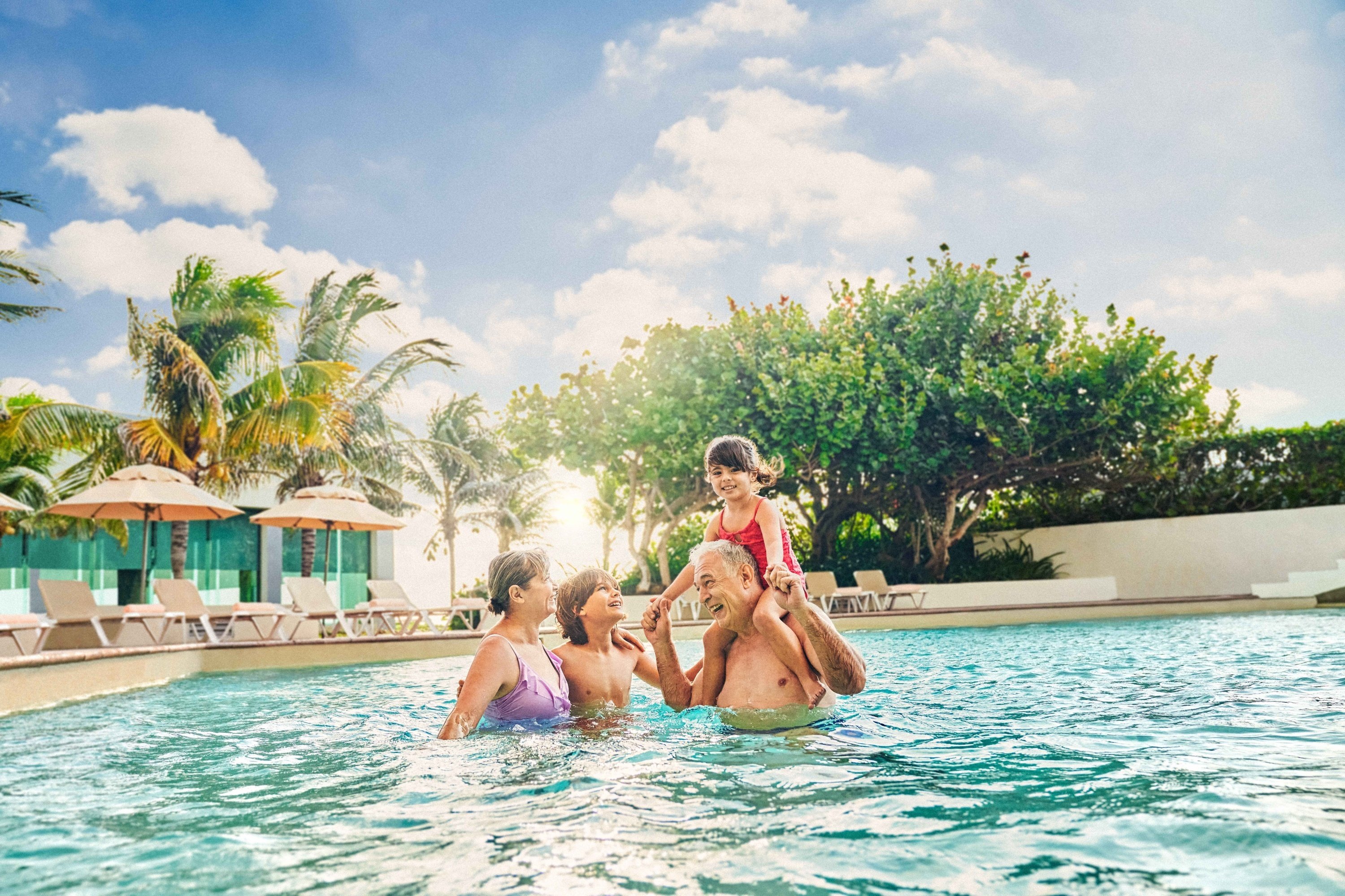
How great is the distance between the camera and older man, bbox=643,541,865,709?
3.62 m

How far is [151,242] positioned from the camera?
31594 mm

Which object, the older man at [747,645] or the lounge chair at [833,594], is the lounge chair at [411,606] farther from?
the older man at [747,645]

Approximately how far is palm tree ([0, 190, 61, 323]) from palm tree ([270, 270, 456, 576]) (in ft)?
14.6

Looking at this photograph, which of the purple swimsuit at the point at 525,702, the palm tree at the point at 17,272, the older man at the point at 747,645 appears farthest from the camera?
the palm tree at the point at 17,272

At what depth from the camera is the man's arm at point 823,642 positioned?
3240 mm

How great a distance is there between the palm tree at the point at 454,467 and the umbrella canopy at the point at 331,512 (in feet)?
32.7

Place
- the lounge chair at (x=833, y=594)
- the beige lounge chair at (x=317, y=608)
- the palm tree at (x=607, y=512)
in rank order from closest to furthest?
the beige lounge chair at (x=317, y=608) < the lounge chair at (x=833, y=594) < the palm tree at (x=607, y=512)

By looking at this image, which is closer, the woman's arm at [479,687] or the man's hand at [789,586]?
the man's hand at [789,586]

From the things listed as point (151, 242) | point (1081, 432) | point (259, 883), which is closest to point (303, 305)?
point (151, 242)

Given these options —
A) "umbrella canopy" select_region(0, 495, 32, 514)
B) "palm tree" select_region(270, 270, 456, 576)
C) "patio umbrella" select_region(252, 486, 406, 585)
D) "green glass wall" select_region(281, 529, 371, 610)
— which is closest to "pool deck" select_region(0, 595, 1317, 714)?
"patio umbrella" select_region(252, 486, 406, 585)

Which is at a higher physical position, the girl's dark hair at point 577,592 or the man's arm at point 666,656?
the girl's dark hair at point 577,592

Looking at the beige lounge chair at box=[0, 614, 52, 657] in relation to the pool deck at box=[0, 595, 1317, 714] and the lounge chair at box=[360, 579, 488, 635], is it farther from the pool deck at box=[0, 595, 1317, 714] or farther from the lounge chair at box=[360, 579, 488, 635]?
the lounge chair at box=[360, 579, 488, 635]

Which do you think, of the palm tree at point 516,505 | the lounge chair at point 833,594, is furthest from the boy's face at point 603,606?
the palm tree at point 516,505

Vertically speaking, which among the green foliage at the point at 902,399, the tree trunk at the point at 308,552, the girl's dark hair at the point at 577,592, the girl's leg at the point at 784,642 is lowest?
the girl's leg at the point at 784,642
